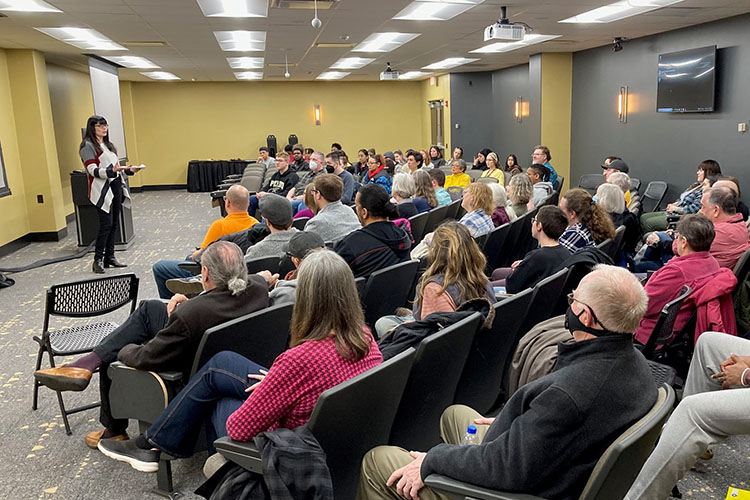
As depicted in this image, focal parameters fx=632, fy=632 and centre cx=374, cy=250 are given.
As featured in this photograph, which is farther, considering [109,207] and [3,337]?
[109,207]

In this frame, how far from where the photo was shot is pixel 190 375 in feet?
9.05

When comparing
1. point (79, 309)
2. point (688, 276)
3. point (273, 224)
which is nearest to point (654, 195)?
point (688, 276)

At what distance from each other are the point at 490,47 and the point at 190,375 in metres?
9.57

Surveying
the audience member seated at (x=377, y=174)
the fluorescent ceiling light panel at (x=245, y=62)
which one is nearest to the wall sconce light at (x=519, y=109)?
the audience member seated at (x=377, y=174)

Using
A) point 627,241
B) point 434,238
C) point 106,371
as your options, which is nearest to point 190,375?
point 106,371

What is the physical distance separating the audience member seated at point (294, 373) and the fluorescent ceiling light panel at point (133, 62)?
10.3 meters

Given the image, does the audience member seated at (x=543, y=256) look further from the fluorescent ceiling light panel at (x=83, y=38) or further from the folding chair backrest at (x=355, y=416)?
the fluorescent ceiling light panel at (x=83, y=38)

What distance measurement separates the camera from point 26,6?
6.33 meters

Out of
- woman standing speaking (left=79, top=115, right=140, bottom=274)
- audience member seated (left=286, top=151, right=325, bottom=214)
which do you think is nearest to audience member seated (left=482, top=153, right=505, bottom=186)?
audience member seated (left=286, top=151, right=325, bottom=214)

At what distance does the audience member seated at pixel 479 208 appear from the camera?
5.09 meters

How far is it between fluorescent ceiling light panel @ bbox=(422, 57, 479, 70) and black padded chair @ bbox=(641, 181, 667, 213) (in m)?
4.84

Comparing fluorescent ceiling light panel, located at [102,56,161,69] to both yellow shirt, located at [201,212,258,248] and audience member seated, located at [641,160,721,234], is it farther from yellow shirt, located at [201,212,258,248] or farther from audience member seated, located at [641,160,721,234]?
audience member seated, located at [641,160,721,234]

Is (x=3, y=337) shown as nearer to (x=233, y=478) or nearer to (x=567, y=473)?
(x=233, y=478)

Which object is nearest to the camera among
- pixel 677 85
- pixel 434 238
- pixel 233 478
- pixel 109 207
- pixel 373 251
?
pixel 233 478
